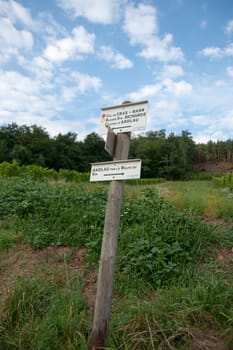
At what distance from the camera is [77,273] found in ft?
9.96

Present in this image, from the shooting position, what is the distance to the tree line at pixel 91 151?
145 ft

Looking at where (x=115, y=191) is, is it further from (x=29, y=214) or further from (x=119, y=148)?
(x=29, y=214)

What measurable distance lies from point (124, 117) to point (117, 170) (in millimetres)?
433

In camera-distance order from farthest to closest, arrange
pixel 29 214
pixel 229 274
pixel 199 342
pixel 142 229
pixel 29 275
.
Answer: pixel 29 214 < pixel 142 229 < pixel 29 275 < pixel 229 274 < pixel 199 342

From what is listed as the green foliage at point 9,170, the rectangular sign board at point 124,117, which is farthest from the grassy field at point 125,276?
the green foliage at point 9,170

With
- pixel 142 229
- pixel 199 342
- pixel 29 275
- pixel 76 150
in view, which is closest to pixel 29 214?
pixel 29 275

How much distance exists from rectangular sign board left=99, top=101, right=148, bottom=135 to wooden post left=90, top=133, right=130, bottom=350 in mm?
112

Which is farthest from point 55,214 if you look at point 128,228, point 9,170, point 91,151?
point 91,151

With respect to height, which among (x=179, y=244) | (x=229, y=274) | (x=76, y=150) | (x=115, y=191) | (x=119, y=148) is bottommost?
(x=229, y=274)

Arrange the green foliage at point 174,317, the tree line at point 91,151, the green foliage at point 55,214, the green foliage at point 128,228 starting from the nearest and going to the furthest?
the green foliage at point 174,317
the green foliage at point 128,228
the green foliage at point 55,214
the tree line at point 91,151

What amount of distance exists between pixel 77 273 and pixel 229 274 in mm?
1637

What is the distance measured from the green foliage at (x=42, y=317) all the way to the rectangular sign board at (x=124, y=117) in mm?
1519

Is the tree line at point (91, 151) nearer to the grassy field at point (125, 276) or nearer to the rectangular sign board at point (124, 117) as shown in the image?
the grassy field at point (125, 276)

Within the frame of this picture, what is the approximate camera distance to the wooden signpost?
6.33 ft
